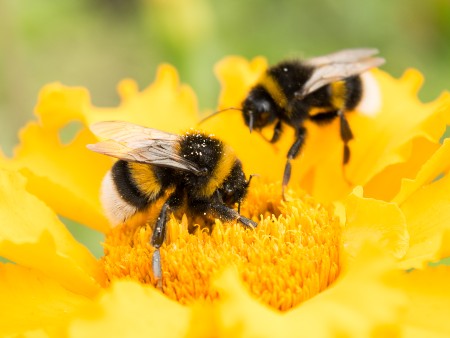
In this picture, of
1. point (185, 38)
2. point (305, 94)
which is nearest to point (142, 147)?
point (305, 94)

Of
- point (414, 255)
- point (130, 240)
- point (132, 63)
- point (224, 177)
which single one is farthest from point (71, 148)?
point (132, 63)

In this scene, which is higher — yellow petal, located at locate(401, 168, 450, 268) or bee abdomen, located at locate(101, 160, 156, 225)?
yellow petal, located at locate(401, 168, 450, 268)

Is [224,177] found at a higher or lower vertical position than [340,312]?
higher

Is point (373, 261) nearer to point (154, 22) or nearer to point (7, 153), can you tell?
point (154, 22)

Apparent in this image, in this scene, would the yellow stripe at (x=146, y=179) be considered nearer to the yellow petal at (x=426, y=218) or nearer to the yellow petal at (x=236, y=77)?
the yellow petal at (x=426, y=218)

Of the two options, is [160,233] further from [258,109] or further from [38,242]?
[258,109]

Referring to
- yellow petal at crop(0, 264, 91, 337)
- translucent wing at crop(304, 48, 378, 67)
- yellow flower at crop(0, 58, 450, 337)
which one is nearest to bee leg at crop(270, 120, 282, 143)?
yellow flower at crop(0, 58, 450, 337)

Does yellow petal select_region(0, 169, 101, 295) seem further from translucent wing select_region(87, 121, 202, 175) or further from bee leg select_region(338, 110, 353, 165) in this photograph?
bee leg select_region(338, 110, 353, 165)
